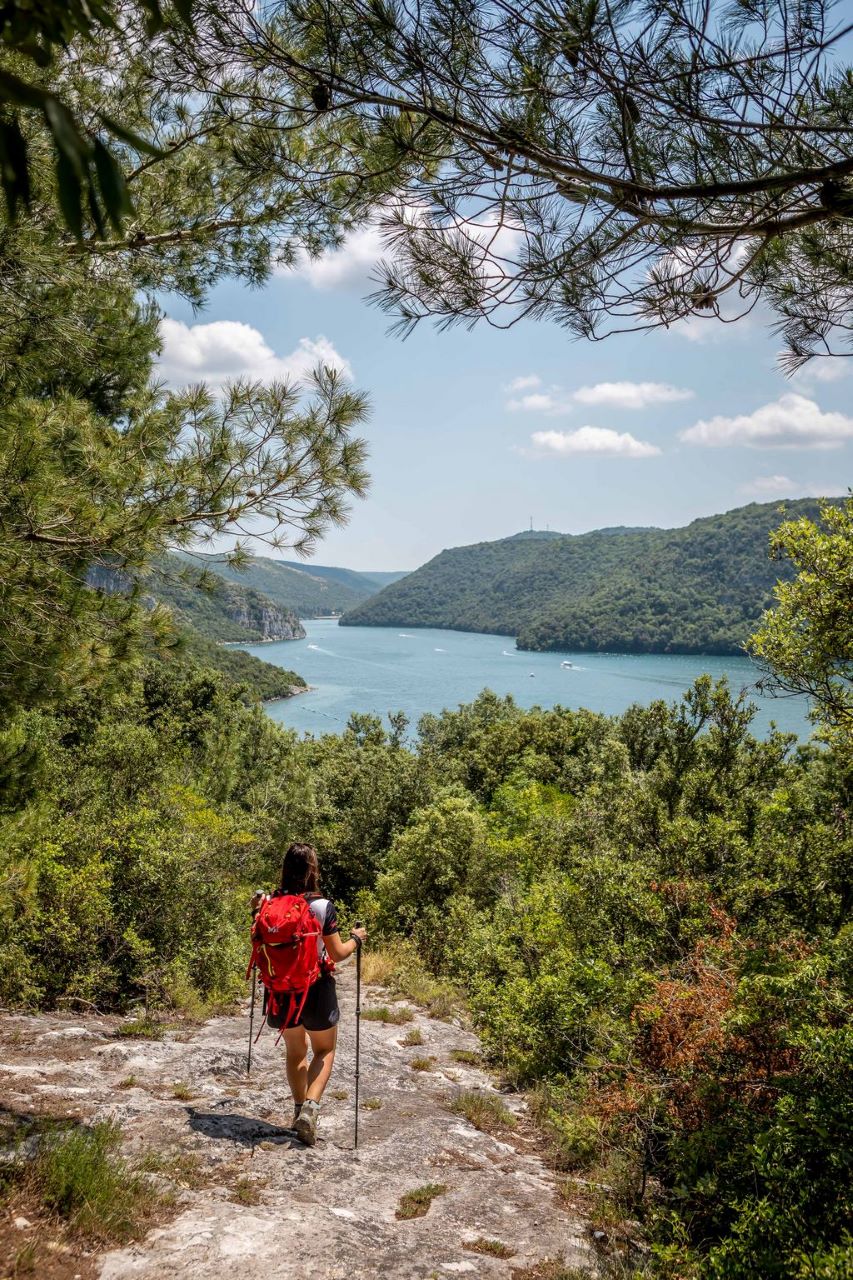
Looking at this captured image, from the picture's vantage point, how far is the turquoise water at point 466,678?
76.4 meters

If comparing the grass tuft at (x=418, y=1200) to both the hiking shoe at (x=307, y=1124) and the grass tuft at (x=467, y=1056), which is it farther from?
the grass tuft at (x=467, y=1056)

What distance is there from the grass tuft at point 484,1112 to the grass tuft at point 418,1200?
1.36m

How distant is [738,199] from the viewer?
3857mm

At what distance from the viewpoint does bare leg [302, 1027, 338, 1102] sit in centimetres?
459

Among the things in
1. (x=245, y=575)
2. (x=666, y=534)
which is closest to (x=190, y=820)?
(x=245, y=575)

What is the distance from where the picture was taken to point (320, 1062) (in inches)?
184

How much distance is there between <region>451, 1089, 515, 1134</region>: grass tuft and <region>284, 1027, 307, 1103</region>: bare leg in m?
1.56

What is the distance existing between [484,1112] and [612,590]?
131 m

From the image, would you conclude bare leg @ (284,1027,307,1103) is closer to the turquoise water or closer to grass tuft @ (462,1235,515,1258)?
grass tuft @ (462,1235,515,1258)

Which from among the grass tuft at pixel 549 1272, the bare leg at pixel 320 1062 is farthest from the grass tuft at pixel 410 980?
the grass tuft at pixel 549 1272

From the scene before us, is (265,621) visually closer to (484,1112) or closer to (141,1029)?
(141,1029)

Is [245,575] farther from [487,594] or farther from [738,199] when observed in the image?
[487,594]

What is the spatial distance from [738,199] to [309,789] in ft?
78.4

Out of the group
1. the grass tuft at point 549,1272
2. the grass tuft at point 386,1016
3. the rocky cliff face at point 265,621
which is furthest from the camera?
the rocky cliff face at point 265,621
